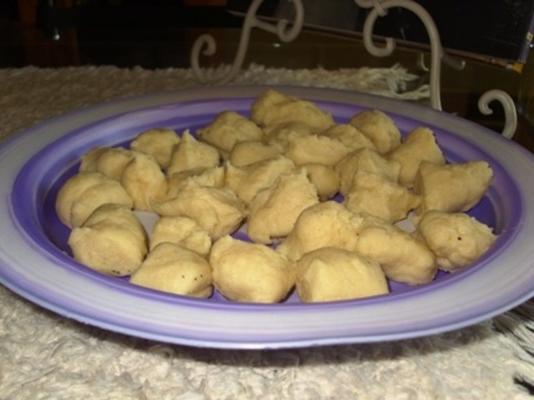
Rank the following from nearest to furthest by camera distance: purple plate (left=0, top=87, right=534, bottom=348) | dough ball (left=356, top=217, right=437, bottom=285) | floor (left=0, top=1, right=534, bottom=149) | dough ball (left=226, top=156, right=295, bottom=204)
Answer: purple plate (left=0, top=87, right=534, bottom=348) → dough ball (left=356, top=217, right=437, bottom=285) → dough ball (left=226, top=156, right=295, bottom=204) → floor (left=0, top=1, right=534, bottom=149)

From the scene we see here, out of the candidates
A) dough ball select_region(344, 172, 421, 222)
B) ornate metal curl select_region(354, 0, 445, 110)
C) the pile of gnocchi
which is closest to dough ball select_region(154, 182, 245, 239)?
the pile of gnocchi

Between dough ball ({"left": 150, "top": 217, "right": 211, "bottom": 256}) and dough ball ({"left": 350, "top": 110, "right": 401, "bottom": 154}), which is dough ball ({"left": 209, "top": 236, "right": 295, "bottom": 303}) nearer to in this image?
dough ball ({"left": 150, "top": 217, "right": 211, "bottom": 256})

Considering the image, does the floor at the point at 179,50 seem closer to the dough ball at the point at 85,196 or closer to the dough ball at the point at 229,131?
the dough ball at the point at 229,131

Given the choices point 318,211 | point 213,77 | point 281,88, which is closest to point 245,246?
point 318,211

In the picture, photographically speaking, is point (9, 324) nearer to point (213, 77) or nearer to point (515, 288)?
point (515, 288)

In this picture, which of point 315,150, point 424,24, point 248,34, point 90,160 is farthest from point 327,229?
point 248,34

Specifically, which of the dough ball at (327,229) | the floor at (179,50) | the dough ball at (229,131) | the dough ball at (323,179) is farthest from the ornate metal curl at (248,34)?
the dough ball at (327,229)
